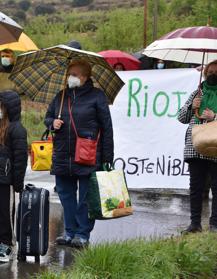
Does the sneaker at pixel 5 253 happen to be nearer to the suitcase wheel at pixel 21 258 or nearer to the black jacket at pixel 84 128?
the suitcase wheel at pixel 21 258

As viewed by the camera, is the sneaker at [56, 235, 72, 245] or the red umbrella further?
the red umbrella

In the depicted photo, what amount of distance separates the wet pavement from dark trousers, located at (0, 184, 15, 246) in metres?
0.23

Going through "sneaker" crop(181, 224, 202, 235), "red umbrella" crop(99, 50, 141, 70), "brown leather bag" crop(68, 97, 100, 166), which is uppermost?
"red umbrella" crop(99, 50, 141, 70)

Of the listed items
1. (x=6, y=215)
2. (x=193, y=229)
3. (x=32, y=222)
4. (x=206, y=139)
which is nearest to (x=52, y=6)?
(x=193, y=229)

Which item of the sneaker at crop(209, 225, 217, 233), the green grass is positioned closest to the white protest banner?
A: the sneaker at crop(209, 225, 217, 233)

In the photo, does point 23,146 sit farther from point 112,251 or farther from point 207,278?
point 207,278

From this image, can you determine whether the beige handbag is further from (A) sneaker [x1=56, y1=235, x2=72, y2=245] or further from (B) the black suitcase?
(A) sneaker [x1=56, y1=235, x2=72, y2=245]

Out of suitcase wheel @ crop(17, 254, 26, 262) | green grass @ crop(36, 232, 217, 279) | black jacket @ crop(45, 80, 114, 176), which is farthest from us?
Result: black jacket @ crop(45, 80, 114, 176)

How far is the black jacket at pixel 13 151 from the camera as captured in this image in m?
5.92

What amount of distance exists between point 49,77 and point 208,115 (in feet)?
5.46

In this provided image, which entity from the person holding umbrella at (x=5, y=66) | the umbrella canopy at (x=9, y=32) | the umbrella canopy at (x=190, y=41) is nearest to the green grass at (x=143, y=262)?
the umbrella canopy at (x=190, y=41)

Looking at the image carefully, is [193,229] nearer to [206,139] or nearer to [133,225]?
[133,225]

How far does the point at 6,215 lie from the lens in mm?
6078

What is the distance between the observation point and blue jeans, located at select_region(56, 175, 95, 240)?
661 centimetres
